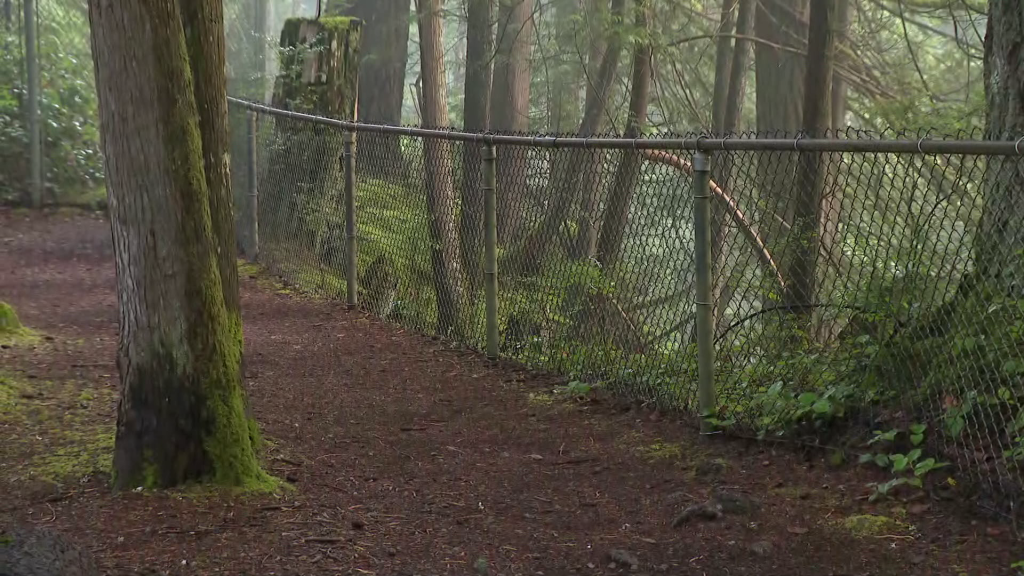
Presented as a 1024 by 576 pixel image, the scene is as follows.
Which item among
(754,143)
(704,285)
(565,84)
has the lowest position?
(704,285)

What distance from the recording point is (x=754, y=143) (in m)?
4.97

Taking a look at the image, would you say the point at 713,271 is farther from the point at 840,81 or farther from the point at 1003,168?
the point at 840,81

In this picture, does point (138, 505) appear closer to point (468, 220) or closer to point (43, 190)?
point (468, 220)

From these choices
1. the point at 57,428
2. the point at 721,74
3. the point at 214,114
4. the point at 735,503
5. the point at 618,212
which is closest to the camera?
the point at 735,503

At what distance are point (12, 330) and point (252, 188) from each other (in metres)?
4.22

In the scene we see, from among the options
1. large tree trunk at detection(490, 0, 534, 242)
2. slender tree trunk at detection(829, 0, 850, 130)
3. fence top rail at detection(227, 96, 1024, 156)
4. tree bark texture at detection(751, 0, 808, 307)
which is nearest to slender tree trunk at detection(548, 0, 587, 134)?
large tree trunk at detection(490, 0, 534, 242)

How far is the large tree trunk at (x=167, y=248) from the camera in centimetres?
431

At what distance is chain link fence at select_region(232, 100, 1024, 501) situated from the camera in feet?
14.9

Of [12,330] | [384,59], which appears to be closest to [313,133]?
[12,330]

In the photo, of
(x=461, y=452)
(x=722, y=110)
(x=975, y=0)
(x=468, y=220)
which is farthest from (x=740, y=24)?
(x=461, y=452)

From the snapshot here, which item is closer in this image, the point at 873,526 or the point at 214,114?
the point at 873,526

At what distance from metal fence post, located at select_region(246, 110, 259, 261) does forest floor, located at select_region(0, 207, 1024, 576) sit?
14.5ft

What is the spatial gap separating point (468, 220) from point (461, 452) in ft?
9.82

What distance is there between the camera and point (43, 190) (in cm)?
1566
